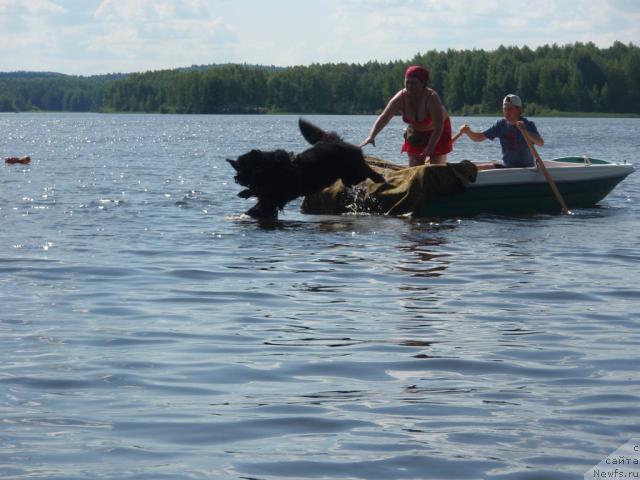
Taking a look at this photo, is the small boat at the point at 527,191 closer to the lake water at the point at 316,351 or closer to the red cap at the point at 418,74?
the lake water at the point at 316,351

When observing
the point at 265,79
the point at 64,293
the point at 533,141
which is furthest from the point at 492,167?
the point at 265,79

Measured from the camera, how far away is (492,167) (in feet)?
54.1

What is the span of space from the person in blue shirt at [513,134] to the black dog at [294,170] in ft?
6.38

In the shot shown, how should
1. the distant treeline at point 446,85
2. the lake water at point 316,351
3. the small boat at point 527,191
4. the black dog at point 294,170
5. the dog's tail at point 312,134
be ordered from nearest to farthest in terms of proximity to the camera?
the lake water at point 316,351 → the black dog at point 294,170 → the dog's tail at point 312,134 → the small boat at point 527,191 → the distant treeline at point 446,85

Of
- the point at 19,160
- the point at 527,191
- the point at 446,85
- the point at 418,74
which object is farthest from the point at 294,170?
the point at 446,85

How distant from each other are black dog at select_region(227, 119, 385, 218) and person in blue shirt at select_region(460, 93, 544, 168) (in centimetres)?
194

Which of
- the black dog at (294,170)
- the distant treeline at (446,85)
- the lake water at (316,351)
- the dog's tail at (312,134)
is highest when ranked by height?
the distant treeline at (446,85)

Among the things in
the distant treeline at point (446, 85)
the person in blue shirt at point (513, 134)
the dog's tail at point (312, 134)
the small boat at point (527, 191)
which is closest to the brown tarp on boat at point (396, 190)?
the small boat at point (527, 191)

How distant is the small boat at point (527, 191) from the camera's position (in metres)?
15.4

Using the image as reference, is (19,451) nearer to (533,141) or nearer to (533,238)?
(533,238)

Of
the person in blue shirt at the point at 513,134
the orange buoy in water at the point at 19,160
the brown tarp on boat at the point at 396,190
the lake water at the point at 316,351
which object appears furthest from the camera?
the orange buoy in water at the point at 19,160

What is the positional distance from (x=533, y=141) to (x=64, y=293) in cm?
819

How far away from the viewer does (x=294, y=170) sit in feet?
47.2

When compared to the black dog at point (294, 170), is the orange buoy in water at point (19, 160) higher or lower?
lower
